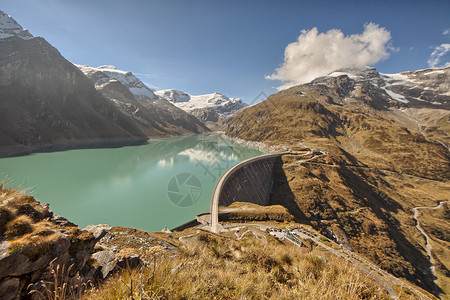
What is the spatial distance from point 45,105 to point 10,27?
94.9 metres

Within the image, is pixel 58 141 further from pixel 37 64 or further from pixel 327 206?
pixel 327 206

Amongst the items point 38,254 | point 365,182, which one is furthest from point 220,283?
point 365,182

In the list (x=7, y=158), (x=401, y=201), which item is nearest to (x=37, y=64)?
(x=7, y=158)

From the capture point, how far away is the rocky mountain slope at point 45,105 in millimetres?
77062

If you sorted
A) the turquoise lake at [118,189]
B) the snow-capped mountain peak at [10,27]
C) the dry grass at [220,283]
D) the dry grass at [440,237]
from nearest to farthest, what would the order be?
the dry grass at [220,283]
the turquoise lake at [118,189]
the dry grass at [440,237]
the snow-capped mountain peak at [10,27]

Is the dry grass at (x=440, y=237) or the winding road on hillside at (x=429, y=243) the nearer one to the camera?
the winding road on hillside at (x=429, y=243)

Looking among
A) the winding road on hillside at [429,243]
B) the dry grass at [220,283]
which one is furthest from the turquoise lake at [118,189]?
the winding road on hillside at [429,243]

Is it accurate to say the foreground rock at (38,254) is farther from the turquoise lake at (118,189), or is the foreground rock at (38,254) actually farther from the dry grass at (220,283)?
the turquoise lake at (118,189)

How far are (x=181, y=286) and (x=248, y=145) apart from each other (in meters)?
133

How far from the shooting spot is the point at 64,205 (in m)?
28.8

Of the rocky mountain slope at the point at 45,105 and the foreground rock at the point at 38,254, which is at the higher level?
the rocky mountain slope at the point at 45,105

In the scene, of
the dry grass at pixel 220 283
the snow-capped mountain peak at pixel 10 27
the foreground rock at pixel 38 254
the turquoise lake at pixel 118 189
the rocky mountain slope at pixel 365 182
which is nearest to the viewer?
the dry grass at pixel 220 283

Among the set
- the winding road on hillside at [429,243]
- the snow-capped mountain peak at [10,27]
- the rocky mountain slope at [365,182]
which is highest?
the snow-capped mountain peak at [10,27]

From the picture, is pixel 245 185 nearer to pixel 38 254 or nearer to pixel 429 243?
pixel 38 254
